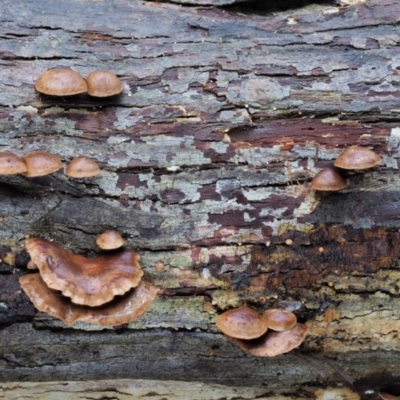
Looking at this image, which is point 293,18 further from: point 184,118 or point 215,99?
Result: point 184,118

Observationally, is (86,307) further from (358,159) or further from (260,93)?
(358,159)

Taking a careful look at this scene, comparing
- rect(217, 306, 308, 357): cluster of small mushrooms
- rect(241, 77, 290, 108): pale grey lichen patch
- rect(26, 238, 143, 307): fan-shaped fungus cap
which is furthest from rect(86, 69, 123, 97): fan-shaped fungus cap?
rect(217, 306, 308, 357): cluster of small mushrooms

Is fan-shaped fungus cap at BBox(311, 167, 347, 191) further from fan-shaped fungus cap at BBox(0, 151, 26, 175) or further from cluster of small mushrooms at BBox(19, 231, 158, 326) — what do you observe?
fan-shaped fungus cap at BBox(0, 151, 26, 175)

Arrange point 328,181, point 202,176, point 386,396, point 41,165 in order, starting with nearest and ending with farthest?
point 41,165 → point 328,181 → point 202,176 → point 386,396

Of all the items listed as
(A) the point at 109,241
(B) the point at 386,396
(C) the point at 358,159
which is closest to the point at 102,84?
(A) the point at 109,241

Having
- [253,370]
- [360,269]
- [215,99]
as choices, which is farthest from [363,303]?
[215,99]

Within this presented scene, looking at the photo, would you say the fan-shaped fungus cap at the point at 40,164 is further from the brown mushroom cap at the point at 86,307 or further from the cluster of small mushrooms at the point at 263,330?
the cluster of small mushrooms at the point at 263,330
